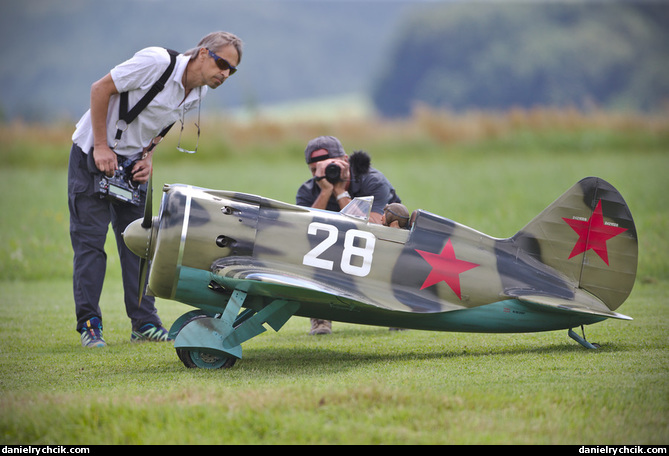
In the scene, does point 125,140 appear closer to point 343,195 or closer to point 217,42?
point 217,42

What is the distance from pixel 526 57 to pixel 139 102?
85.0 meters

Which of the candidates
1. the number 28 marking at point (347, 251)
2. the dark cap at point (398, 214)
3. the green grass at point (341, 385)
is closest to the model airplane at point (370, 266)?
the number 28 marking at point (347, 251)

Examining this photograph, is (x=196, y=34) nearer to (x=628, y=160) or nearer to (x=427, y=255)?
(x=628, y=160)

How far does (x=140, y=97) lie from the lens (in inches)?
236

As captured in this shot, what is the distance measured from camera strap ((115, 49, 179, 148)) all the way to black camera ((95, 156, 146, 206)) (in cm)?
33

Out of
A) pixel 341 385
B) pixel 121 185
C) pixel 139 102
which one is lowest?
pixel 341 385

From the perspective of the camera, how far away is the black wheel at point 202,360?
17.7ft

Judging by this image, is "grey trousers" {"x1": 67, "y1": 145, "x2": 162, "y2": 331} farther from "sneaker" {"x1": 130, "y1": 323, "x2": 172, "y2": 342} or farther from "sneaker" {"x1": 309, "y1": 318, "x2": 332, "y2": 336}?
"sneaker" {"x1": 309, "y1": 318, "x2": 332, "y2": 336}

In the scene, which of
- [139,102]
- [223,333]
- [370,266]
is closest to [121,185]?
[139,102]

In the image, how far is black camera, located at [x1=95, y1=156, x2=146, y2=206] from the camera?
6.15m

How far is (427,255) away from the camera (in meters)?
5.61

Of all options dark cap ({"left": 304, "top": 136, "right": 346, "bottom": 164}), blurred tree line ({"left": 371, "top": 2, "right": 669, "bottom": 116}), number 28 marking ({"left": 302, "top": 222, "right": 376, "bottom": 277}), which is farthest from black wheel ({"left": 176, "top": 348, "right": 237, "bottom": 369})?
blurred tree line ({"left": 371, "top": 2, "right": 669, "bottom": 116})

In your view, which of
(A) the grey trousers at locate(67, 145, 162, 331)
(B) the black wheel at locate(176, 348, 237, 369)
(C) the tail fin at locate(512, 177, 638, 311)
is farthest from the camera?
(A) the grey trousers at locate(67, 145, 162, 331)

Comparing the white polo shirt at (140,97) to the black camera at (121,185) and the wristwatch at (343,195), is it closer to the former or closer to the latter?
the black camera at (121,185)
